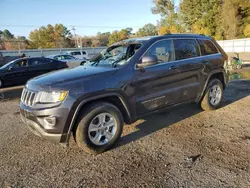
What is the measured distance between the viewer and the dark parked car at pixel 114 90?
120 inches

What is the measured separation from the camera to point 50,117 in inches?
118

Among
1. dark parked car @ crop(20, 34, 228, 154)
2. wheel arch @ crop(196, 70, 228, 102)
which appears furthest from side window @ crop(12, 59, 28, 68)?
wheel arch @ crop(196, 70, 228, 102)

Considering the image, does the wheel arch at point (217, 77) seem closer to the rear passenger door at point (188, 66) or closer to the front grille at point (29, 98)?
the rear passenger door at point (188, 66)

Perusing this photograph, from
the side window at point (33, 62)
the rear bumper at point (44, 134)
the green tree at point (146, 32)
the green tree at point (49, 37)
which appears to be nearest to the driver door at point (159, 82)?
the rear bumper at point (44, 134)

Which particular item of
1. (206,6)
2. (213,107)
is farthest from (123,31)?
(213,107)

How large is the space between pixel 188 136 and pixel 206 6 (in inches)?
1642

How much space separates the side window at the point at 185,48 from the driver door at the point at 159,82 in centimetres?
15

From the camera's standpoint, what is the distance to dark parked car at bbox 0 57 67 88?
1005 centimetres

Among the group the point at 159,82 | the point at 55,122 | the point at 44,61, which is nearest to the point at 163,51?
the point at 159,82

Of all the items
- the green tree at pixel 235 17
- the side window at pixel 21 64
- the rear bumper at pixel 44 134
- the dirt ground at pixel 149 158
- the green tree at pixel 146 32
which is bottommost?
the dirt ground at pixel 149 158

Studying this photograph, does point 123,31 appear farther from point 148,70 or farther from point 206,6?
point 148,70

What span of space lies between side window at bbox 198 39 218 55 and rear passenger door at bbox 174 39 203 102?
0.17 meters

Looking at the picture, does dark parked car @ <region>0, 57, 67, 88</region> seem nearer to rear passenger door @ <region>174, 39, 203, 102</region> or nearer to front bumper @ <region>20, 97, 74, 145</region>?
front bumper @ <region>20, 97, 74, 145</region>

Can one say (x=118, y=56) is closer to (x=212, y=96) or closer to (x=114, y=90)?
(x=114, y=90)
